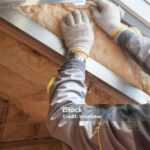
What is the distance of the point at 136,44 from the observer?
5.49 ft

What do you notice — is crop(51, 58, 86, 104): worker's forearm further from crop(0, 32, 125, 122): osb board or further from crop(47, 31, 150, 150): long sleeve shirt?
crop(0, 32, 125, 122): osb board

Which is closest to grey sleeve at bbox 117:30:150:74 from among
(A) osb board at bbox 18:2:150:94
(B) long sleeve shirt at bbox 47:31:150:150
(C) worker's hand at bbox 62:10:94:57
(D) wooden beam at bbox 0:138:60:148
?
(A) osb board at bbox 18:2:150:94

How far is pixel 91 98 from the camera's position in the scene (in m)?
1.86

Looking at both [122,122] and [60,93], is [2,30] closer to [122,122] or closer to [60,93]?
[60,93]

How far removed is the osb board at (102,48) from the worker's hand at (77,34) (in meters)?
0.04

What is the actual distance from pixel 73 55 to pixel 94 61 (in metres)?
0.18

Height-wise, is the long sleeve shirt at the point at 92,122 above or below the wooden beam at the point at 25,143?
below

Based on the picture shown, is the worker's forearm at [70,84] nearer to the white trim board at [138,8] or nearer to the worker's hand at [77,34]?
the worker's hand at [77,34]

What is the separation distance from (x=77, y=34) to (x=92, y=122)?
52 centimetres

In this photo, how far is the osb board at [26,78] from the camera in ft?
4.85

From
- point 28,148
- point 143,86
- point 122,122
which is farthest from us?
point 28,148

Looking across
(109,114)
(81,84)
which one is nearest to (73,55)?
(81,84)

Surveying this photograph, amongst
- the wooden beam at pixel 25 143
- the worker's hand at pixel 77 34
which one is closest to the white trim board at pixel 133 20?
the worker's hand at pixel 77 34

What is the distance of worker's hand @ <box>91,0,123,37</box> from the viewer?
1.63 metres
